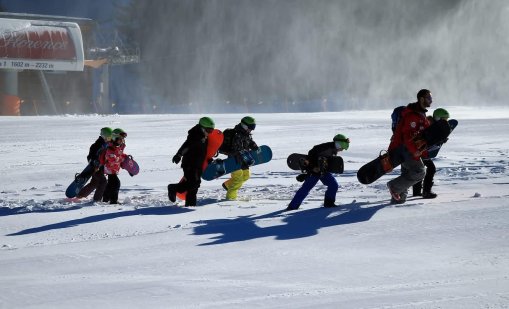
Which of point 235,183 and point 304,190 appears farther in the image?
point 235,183

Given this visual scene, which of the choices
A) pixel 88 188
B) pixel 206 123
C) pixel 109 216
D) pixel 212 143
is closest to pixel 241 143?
pixel 212 143

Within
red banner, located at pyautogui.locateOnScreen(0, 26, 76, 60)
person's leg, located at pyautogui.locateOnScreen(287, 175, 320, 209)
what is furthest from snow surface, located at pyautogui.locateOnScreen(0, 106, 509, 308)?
red banner, located at pyautogui.locateOnScreen(0, 26, 76, 60)

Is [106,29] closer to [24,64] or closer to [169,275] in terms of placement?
[24,64]

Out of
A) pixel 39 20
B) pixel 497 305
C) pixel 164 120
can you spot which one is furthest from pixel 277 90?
pixel 497 305

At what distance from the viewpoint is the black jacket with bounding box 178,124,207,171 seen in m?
9.55

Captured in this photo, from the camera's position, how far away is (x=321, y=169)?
888 centimetres

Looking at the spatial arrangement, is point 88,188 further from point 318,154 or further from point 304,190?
point 318,154

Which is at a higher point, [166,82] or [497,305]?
[166,82]

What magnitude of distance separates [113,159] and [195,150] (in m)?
1.07

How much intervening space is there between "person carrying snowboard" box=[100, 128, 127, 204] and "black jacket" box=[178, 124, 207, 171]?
82 centimetres

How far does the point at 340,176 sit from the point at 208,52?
4557 cm

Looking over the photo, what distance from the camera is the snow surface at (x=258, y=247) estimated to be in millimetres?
5117

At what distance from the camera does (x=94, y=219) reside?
8.42m

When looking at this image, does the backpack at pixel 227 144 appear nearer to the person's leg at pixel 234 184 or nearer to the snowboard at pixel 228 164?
the snowboard at pixel 228 164
